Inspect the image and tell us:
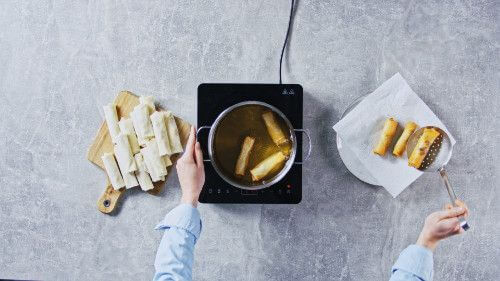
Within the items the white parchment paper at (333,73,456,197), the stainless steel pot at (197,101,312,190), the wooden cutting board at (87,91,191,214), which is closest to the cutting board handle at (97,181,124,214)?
the wooden cutting board at (87,91,191,214)

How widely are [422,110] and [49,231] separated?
0.70 meters

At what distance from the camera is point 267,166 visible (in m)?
0.87

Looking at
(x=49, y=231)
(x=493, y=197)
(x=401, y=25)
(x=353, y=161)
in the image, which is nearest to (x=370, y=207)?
(x=353, y=161)

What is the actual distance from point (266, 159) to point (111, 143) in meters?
0.30

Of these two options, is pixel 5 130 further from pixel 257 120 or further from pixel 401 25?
pixel 401 25

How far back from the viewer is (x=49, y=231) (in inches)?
40.3

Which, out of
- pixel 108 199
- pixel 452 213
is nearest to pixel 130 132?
pixel 108 199

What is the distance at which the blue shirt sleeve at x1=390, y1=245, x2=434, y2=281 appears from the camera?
83 cm

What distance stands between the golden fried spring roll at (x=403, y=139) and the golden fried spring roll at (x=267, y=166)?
0.66ft

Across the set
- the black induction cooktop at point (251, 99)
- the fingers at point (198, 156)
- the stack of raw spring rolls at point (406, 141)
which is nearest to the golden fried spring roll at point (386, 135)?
the stack of raw spring rolls at point (406, 141)

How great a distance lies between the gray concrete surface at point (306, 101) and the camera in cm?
99

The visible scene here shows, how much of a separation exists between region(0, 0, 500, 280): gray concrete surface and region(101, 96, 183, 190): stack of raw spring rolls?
4 centimetres

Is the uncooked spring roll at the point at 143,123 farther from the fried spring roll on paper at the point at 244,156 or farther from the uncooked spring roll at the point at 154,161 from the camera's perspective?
the fried spring roll on paper at the point at 244,156

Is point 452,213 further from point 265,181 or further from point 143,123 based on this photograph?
point 143,123
